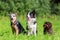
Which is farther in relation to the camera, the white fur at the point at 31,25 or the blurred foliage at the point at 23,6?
the blurred foliage at the point at 23,6

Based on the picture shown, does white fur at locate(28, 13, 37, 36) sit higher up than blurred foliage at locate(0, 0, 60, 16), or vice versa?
white fur at locate(28, 13, 37, 36)

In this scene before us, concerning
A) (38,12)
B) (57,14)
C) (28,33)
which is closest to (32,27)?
(28,33)

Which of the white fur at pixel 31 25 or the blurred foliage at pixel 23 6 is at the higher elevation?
the white fur at pixel 31 25

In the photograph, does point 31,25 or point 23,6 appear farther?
point 23,6

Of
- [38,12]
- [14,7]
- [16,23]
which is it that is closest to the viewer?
[16,23]

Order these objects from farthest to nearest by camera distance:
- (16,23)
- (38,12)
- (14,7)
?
(38,12)
(14,7)
(16,23)

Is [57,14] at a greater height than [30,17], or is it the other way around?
[30,17]

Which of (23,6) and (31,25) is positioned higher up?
(31,25)

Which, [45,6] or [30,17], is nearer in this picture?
[30,17]

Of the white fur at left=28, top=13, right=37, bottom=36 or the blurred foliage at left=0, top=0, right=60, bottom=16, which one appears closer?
the white fur at left=28, top=13, right=37, bottom=36

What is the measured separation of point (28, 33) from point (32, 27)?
28cm

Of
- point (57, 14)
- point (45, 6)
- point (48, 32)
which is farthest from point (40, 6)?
point (48, 32)

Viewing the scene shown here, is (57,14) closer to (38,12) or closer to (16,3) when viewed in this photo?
(38,12)

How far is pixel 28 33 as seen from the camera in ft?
39.3
